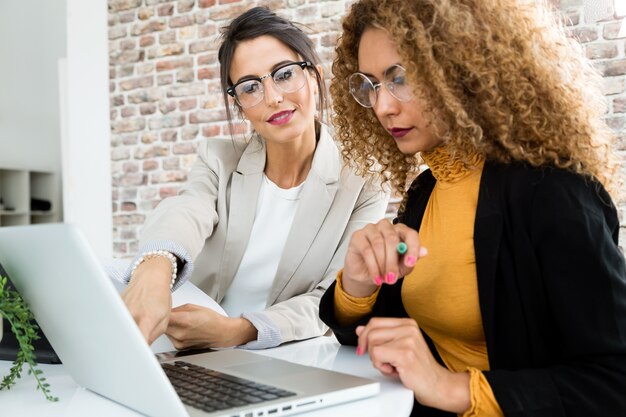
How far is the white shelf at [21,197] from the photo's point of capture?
5.80 metres

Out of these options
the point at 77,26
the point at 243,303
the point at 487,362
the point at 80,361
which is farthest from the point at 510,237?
the point at 77,26

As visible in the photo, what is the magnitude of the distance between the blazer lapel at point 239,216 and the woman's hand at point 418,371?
868mm

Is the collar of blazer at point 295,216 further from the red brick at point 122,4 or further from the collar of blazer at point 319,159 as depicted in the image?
the red brick at point 122,4

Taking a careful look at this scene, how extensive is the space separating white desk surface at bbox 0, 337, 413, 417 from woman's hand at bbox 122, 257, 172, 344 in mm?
124

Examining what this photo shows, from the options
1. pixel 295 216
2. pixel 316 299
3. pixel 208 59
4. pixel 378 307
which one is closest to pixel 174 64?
pixel 208 59

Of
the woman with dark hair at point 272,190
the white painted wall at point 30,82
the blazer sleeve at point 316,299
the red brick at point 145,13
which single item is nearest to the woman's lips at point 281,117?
the woman with dark hair at point 272,190

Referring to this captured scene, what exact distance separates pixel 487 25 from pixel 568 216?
37cm

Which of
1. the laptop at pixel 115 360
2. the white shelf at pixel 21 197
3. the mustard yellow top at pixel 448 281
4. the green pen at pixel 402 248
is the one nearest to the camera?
the laptop at pixel 115 360

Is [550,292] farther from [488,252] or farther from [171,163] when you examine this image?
[171,163]

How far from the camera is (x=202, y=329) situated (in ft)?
3.95

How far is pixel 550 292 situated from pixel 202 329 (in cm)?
60

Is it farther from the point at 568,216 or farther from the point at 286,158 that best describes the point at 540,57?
the point at 286,158

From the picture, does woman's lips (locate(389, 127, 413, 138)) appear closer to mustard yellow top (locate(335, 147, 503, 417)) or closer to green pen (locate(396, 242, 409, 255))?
mustard yellow top (locate(335, 147, 503, 417))

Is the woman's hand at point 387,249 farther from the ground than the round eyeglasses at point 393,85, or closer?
closer
